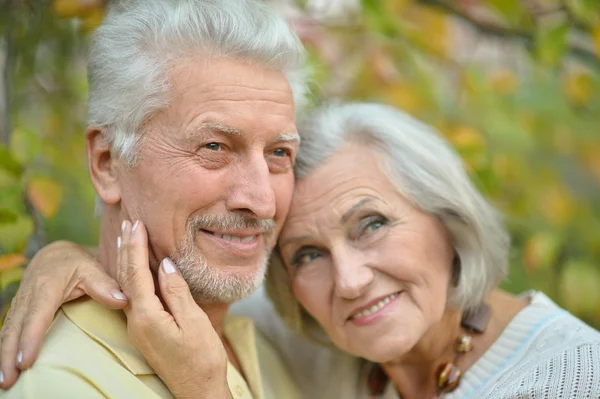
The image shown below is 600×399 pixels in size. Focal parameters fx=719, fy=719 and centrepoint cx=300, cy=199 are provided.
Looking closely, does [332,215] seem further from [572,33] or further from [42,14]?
[572,33]

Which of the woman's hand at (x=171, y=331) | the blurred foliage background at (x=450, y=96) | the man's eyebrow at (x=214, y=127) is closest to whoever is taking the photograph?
the woman's hand at (x=171, y=331)

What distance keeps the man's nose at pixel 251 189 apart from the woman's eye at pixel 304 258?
453 mm

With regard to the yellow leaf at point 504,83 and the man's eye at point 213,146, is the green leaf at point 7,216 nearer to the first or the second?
the man's eye at point 213,146

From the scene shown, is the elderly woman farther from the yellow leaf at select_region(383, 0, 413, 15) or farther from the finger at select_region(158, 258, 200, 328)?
the yellow leaf at select_region(383, 0, 413, 15)

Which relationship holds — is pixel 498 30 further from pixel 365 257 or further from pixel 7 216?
pixel 7 216

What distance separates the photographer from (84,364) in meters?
2.03

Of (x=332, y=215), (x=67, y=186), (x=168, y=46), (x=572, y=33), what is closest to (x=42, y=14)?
(x=67, y=186)

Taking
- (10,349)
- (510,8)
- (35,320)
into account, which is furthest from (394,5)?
(10,349)

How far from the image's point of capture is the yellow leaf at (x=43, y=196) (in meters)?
2.83

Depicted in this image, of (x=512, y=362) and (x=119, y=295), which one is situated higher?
(x=119, y=295)

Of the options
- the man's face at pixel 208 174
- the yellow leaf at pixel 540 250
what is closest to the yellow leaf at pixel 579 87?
the yellow leaf at pixel 540 250

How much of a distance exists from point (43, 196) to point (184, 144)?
0.96m

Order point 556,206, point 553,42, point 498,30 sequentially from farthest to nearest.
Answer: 1. point 556,206
2. point 498,30
3. point 553,42

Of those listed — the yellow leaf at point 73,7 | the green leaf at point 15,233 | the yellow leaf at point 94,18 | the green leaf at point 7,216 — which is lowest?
the green leaf at point 15,233
